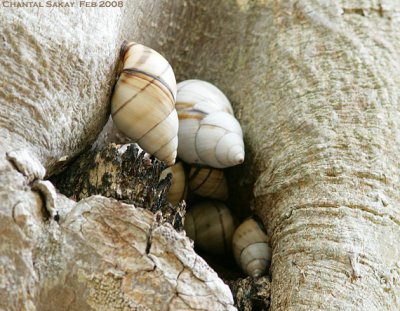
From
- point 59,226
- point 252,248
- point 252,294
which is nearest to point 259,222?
point 252,248

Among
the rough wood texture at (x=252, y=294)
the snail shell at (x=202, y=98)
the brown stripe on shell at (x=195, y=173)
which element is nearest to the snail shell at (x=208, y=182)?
the brown stripe on shell at (x=195, y=173)

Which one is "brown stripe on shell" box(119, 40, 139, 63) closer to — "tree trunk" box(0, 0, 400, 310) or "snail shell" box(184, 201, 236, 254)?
"tree trunk" box(0, 0, 400, 310)

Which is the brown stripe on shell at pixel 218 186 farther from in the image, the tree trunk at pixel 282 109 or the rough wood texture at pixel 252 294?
the rough wood texture at pixel 252 294

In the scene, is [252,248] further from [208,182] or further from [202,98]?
[202,98]

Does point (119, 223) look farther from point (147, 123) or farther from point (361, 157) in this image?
point (361, 157)

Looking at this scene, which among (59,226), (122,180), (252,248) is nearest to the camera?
(59,226)

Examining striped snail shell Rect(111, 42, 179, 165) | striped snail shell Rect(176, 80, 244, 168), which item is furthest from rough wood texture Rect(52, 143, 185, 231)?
striped snail shell Rect(176, 80, 244, 168)
